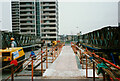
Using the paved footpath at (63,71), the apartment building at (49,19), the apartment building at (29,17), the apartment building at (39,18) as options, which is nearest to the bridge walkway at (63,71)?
the paved footpath at (63,71)

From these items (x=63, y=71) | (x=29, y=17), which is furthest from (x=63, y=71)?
(x=29, y=17)

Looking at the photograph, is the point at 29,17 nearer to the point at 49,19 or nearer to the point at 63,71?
the point at 49,19

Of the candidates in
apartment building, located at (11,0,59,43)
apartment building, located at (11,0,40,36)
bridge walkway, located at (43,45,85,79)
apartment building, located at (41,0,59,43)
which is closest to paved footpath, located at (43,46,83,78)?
bridge walkway, located at (43,45,85,79)

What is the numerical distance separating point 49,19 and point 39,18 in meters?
4.69

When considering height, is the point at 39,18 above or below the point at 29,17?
below

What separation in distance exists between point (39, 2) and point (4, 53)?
43.4 m

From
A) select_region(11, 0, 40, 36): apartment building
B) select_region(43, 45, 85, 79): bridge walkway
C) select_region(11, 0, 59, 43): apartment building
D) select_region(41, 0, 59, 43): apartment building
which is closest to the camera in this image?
select_region(43, 45, 85, 79): bridge walkway

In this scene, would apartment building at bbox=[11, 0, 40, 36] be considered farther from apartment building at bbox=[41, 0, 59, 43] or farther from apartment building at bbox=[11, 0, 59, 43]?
apartment building at bbox=[41, 0, 59, 43]

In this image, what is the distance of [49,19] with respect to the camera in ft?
141

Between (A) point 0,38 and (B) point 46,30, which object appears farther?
(B) point 46,30

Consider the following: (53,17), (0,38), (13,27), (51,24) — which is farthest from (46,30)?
(0,38)

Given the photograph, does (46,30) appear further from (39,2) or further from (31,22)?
(39,2)

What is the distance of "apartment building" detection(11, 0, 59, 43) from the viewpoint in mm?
43000

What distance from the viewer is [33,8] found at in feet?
145
